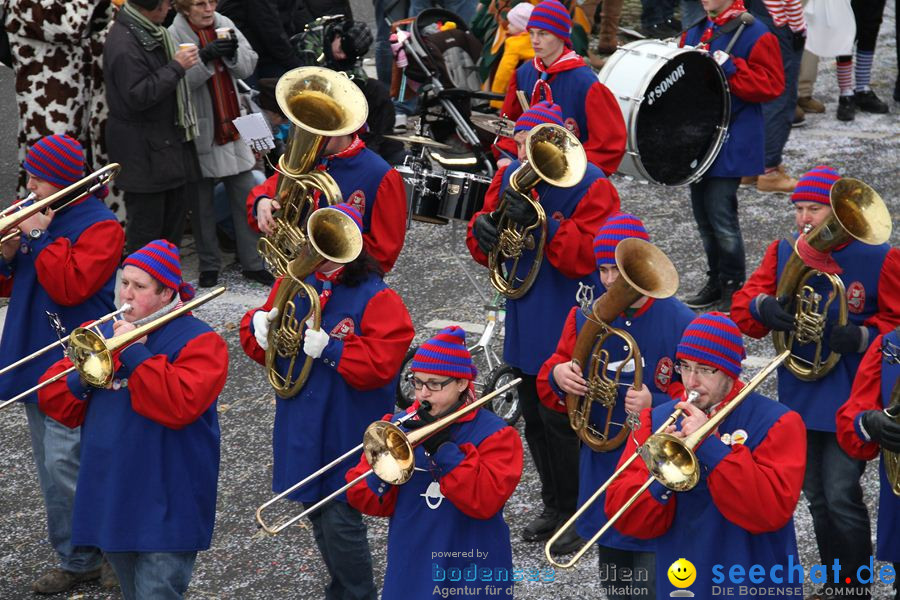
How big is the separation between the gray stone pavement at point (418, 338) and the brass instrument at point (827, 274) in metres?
1.11

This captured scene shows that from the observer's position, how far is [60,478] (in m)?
6.03

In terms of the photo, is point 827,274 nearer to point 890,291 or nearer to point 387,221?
point 890,291

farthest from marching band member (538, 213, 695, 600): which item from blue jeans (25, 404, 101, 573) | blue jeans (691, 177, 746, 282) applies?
blue jeans (691, 177, 746, 282)

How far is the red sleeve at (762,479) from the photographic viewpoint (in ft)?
14.1

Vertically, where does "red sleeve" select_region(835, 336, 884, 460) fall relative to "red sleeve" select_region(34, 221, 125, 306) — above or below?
below

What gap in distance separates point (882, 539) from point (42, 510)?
4.09 m

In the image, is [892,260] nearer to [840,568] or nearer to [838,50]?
[840,568]

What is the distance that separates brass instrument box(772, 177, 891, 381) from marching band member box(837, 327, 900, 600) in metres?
0.39

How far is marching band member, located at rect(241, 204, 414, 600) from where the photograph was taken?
543 cm

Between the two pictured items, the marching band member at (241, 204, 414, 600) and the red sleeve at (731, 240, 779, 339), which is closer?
the marching band member at (241, 204, 414, 600)

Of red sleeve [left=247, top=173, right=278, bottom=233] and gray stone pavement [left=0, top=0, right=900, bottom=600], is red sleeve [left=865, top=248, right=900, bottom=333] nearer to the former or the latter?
gray stone pavement [left=0, top=0, right=900, bottom=600]

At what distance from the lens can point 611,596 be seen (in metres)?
5.38

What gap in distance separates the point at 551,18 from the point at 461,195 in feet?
3.68

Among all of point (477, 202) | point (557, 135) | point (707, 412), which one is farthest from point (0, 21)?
point (707, 412)
